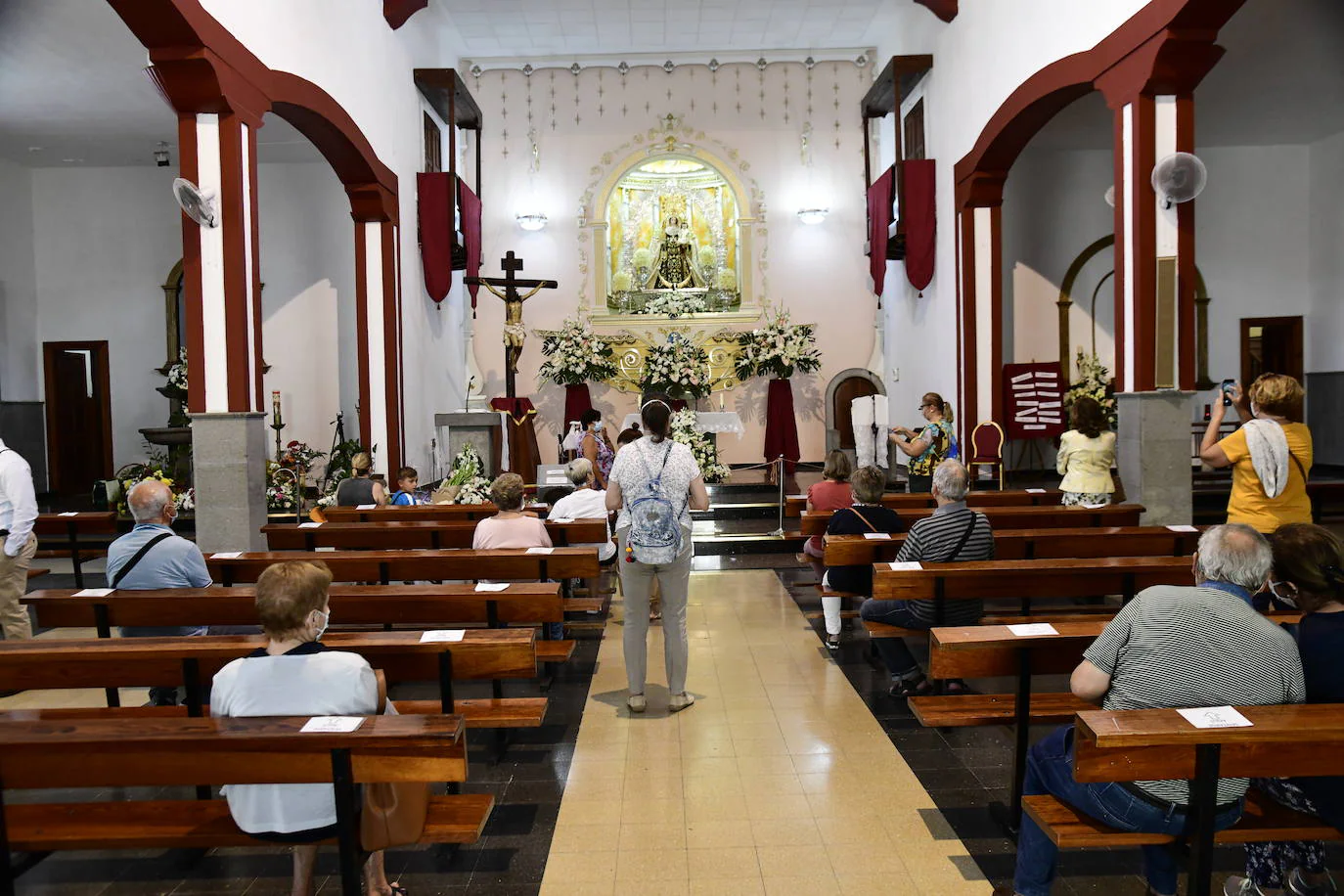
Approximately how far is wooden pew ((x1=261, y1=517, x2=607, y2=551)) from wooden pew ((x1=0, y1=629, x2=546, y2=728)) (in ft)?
8.75

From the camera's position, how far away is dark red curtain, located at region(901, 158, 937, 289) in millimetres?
11781

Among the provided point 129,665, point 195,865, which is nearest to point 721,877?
point 195,865

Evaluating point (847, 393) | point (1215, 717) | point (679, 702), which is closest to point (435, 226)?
point (847, 393)

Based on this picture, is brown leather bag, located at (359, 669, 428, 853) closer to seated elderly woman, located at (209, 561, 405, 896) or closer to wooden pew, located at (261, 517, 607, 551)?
seated elderly woman, located at (209, 561, 405, 896)

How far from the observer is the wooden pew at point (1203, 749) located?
2.36 m

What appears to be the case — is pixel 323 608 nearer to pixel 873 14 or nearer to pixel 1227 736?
pixel 1227 736

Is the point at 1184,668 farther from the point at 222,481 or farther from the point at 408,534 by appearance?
the point at 222,481

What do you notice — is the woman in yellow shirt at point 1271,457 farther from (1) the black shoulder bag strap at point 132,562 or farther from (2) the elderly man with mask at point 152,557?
(1) the black shoulder bag strap at point 132,562

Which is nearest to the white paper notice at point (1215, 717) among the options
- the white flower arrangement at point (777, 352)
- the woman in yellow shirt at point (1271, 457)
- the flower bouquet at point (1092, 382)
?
the woman in yellow shirt at point (1271, 457)

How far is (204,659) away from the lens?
11.4 feet

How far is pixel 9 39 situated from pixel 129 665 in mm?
8063

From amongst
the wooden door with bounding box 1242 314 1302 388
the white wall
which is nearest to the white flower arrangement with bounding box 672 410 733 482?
the wooden door with bounding box 1242 314 1302 388

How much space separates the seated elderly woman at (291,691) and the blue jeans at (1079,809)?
1835 millimetres

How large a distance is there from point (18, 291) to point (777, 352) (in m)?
10.1
